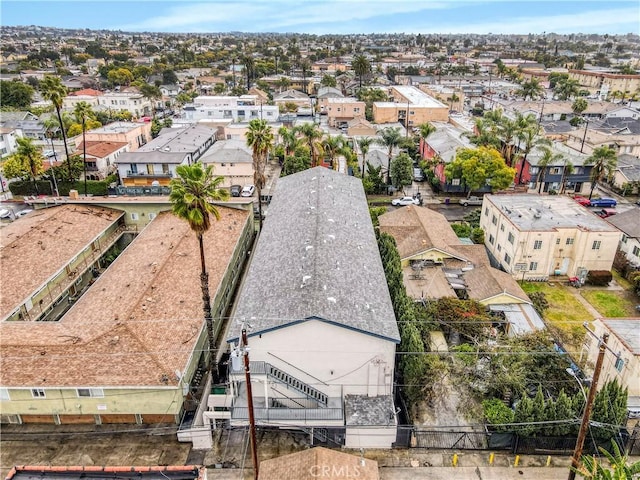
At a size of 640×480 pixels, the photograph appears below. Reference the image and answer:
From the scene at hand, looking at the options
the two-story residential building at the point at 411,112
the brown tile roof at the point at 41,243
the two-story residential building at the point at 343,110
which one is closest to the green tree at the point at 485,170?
the two-story residential building at the point at 411,112

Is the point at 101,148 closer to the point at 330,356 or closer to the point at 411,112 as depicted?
the point at 330,356

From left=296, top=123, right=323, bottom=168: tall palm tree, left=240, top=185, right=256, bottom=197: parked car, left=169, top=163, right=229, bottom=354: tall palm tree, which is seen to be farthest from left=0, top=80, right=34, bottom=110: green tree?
left=169, top=163, right=229, bottom=354: tall palm tree

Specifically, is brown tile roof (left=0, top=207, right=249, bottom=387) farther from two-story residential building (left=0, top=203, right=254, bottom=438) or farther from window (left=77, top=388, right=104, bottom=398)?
window (left=77, top=388, right=104, bottom=398)

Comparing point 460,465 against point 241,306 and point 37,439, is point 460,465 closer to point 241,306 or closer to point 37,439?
point 241,306

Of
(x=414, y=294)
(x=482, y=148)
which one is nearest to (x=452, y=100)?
(x=482, y=148)

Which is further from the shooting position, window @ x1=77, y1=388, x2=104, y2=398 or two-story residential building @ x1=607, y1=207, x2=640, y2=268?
two-story residential building @ x1=607, y1=207, x2=640, y2=268

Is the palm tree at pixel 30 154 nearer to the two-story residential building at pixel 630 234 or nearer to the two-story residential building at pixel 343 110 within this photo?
the two-story residential building at pixel 343 110
